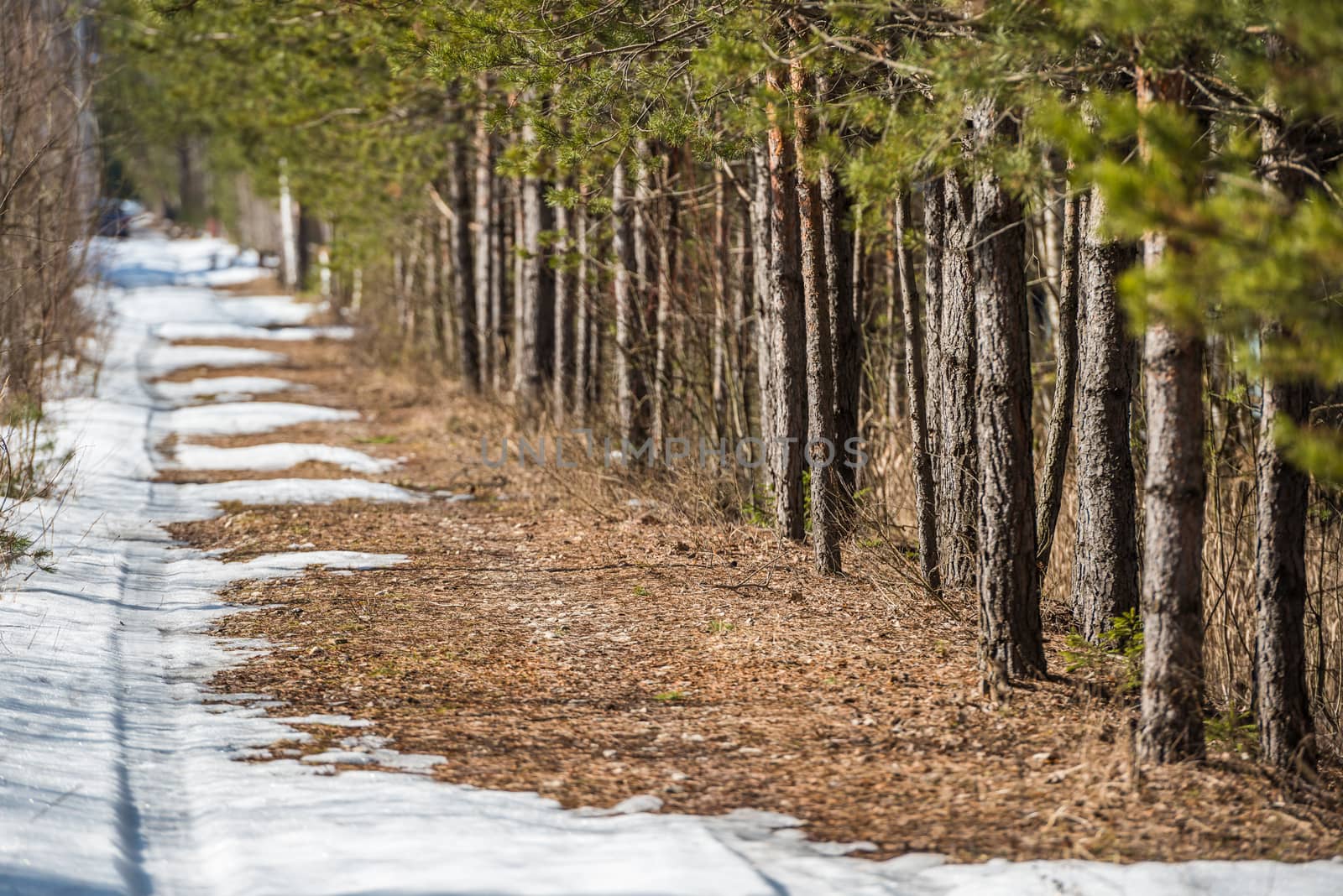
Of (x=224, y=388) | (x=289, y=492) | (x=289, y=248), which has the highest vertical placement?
(x=289, y=248)

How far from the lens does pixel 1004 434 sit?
6062 millimetres

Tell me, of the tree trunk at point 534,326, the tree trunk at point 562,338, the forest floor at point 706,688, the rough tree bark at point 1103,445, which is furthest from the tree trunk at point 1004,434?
the tree trunk at point 534,326

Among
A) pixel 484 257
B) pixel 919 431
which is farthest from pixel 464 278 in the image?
pixel 919 431

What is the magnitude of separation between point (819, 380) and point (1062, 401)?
1598 mm

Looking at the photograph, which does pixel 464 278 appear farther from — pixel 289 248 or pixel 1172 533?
pixel 289 248

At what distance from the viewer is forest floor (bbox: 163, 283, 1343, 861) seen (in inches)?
194

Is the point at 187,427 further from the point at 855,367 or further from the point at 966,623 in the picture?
the point at 966,623

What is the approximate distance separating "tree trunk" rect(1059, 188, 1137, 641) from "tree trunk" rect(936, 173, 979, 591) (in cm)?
58

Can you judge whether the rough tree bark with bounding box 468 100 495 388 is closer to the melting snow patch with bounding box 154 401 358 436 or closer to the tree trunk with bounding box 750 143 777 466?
the melting snow patch with bounding box 154 401 358 436

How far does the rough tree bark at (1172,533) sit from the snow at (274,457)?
9.85 meters

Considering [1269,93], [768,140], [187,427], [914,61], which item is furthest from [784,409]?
[187,427]

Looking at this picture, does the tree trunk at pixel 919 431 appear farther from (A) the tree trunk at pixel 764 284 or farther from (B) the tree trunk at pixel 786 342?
(A) the tree trunk at pixel 764 284

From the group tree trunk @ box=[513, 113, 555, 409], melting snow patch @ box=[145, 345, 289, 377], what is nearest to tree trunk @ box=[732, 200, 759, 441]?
tree trunk @ box=[513, 113, 555, 409]

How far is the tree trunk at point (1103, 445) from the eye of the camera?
6.57 m
